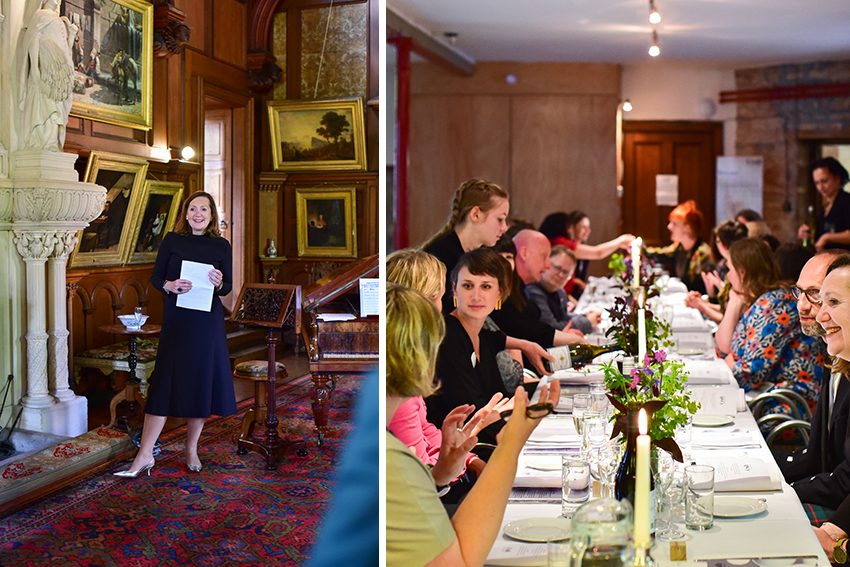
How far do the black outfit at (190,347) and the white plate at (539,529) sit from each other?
2.27ft

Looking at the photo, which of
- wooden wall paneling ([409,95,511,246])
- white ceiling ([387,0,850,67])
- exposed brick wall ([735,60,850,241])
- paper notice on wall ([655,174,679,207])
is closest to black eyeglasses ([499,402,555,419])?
white ceiling ([387,0,850,67])

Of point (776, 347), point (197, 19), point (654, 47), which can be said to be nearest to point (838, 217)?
point (776, 347)

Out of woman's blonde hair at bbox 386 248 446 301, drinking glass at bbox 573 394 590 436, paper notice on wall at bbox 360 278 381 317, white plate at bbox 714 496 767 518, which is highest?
woman's blonde hair at bbox 386 248 446 301

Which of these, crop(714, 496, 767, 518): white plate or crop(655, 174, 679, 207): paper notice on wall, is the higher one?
crop(655, 174, 679, 207): paper notice on wall

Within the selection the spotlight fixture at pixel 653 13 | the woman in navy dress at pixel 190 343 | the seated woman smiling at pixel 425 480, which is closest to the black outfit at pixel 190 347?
the woman in navy dress at pixel 190 343

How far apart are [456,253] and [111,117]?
1.51 meters

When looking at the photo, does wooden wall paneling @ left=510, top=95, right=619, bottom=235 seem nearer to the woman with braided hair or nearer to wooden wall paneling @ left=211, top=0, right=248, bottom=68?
the woman with braided hair

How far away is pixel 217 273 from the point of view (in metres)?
1.67

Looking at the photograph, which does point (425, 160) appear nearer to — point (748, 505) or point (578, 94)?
point (578, 94)

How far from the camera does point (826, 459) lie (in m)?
2.69

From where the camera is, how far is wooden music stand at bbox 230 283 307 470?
67.9 inches

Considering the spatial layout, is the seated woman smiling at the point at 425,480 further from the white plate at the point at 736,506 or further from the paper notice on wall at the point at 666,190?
the paper notice on wall at the point at 666,190

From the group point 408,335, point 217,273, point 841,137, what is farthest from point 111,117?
point 841,137

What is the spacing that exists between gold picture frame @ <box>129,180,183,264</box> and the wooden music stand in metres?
0.22
